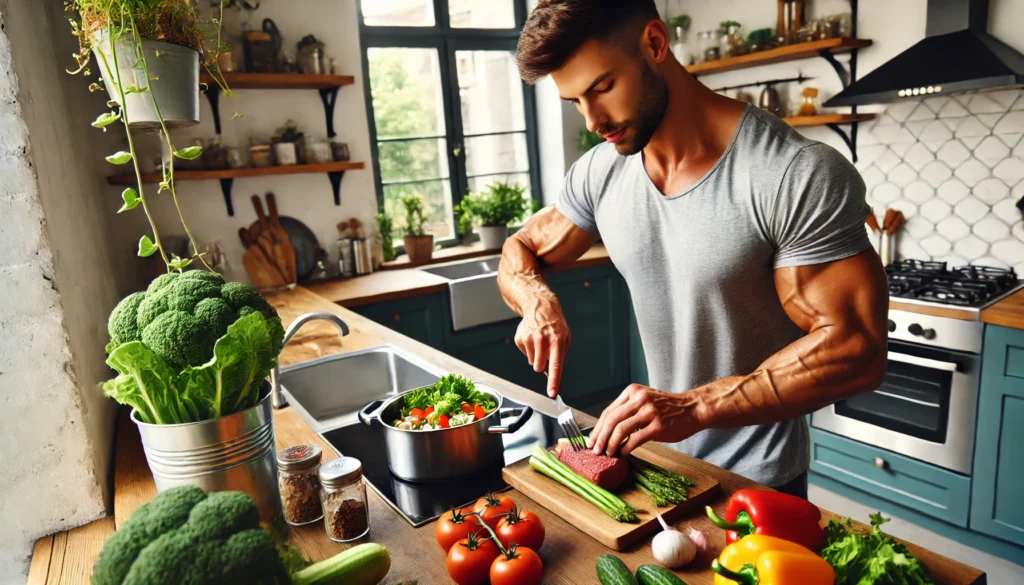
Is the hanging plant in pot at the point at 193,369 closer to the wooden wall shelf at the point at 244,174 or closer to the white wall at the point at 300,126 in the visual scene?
the wooden wall shelf at the point at 244,174

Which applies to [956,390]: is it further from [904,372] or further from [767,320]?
[767,320]

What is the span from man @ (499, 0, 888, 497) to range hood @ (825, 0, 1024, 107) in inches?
62.1

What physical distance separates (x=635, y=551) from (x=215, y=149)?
9.73ft

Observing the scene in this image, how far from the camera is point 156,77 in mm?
1073

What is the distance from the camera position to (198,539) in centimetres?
63

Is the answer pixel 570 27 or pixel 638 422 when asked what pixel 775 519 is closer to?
pixel 638 422

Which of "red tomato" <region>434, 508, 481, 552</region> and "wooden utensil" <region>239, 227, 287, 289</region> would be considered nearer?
"red tomato" <region>434, 508, 481, 552</region>

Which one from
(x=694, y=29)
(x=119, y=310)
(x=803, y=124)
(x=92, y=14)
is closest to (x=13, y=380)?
(x=119, y=310)

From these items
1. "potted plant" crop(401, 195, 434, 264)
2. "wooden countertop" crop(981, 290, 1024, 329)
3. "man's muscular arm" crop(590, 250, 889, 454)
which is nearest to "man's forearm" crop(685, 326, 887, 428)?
"man's muscular arm" crop(590, 250, 889, 454)

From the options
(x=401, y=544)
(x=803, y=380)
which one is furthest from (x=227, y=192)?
(x=803, y=380)

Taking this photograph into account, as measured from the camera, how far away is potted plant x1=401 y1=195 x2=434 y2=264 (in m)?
3.83

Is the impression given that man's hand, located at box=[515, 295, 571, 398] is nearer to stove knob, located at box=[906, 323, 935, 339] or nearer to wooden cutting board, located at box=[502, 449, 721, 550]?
wooden cutting board, located at box=[502, 449, 721, 550]

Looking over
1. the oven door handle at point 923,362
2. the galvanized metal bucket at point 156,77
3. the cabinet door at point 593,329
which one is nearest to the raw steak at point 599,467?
the galvanized metal bucket at point 156,77

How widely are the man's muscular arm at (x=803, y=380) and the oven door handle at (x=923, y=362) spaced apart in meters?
1.58
